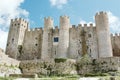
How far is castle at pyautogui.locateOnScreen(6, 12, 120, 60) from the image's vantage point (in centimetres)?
4025

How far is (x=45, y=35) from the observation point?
44500 mm

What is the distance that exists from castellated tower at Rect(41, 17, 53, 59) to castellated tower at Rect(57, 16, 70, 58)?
2892 mm

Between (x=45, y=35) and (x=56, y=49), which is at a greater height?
(x=45, y=35)

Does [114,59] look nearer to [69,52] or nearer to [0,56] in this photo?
[69,52]

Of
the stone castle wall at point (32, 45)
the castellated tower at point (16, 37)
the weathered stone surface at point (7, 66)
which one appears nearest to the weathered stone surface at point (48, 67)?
the weathered stone surface at point (7, 66)

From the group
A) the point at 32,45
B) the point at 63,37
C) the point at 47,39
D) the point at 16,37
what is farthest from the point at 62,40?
the point at 16,37

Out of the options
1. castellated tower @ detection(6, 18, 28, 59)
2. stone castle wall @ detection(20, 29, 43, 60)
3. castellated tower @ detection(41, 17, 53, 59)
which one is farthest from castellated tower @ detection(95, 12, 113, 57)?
castellated tower @ detection(6, 18, 28, 59)

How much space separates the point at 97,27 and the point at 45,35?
11492 mm

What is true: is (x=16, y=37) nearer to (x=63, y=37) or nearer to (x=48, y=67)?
(x=63, y=37)

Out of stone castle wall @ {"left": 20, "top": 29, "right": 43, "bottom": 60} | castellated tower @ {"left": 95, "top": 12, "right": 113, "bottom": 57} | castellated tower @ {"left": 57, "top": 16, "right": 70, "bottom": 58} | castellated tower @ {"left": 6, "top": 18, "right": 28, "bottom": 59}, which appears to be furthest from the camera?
stone castle wall @ {"left": 20, "top": 29, "right": 43, "bottom": 60}

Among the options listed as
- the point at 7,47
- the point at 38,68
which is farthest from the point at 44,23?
the point at 38,68

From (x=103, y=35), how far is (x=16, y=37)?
63.2 feet

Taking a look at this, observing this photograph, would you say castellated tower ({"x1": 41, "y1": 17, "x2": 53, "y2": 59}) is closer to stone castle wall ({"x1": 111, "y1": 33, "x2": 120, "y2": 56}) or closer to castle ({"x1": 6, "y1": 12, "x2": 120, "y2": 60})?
castle ({"x1": 6, "y1": 12, "x2": 120, "y2": 60})

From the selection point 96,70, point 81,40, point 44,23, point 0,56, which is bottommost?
point 96,70
